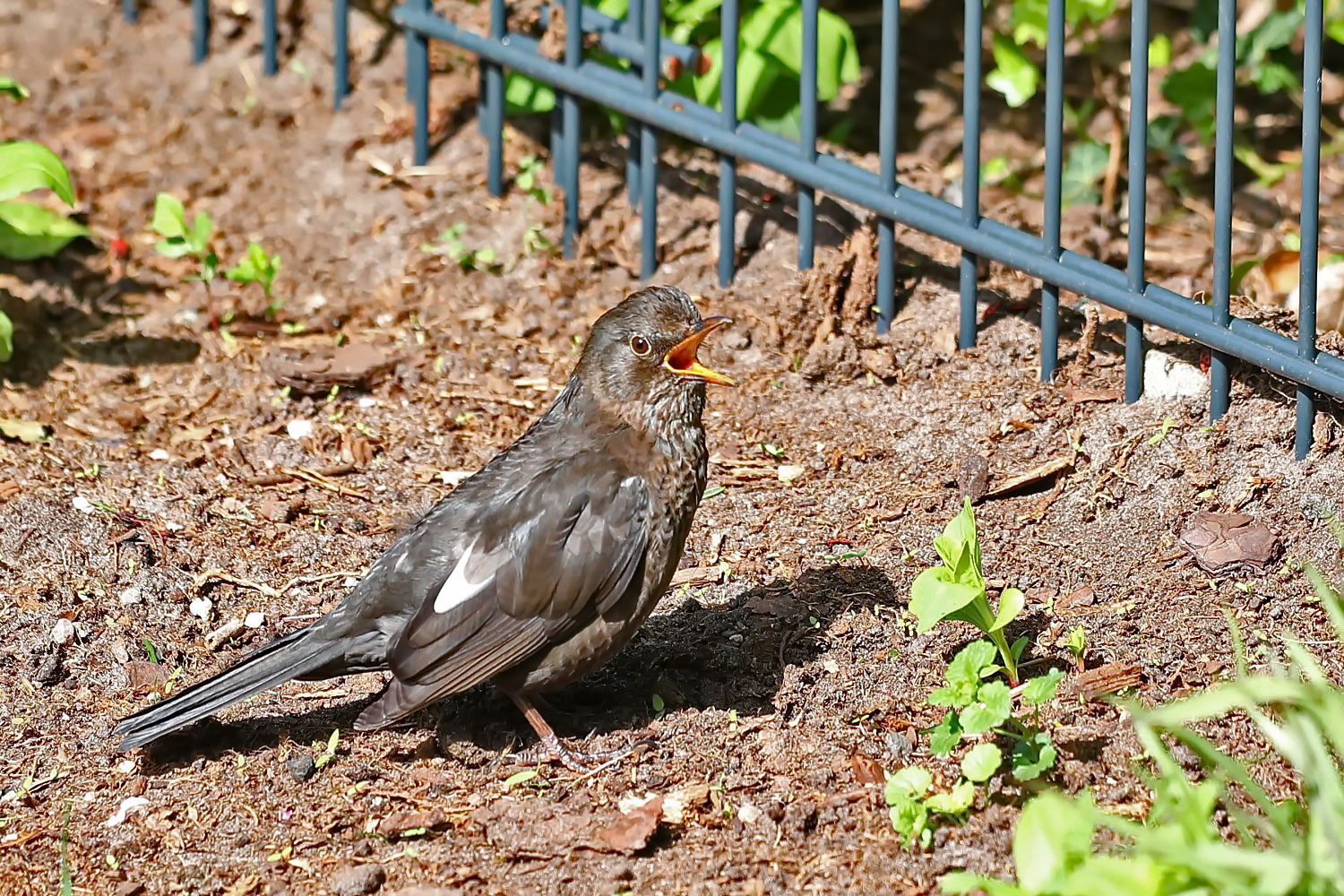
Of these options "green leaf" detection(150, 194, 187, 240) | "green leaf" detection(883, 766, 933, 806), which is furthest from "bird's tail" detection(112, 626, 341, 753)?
"green leaf" detection(150, 194, 187, 240)

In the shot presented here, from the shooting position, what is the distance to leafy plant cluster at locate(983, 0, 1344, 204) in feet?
20.9

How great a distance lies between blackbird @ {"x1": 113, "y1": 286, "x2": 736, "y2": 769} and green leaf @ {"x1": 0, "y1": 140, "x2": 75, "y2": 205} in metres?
1.95

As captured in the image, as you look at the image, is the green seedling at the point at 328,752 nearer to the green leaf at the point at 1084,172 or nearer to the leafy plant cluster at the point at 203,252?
the leafy plant cluster at the point at 203,252

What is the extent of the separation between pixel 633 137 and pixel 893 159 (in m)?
1.23

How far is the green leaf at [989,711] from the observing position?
3.82 metres

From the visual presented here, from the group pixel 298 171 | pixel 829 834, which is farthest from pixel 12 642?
pixel 298 171

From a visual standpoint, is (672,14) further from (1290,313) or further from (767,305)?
(1290,313)

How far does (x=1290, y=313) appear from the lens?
17.6 ft

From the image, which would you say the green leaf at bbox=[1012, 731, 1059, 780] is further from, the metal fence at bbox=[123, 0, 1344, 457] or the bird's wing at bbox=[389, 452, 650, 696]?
the metal fence at bbox=[123, 0, 1344, 457]

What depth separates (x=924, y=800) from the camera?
12.6 ft

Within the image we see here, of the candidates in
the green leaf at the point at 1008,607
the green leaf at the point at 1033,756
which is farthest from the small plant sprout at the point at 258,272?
the green leaf at the point at 1033,756

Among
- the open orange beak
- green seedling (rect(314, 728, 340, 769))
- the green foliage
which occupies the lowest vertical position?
green seedling (rect(314, 728, 340, 769))

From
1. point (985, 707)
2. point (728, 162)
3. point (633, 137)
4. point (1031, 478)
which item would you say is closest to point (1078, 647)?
point (985, 707)

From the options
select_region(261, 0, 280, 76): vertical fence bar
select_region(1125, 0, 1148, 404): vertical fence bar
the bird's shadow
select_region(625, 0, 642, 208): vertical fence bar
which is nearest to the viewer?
the bird's shadow
